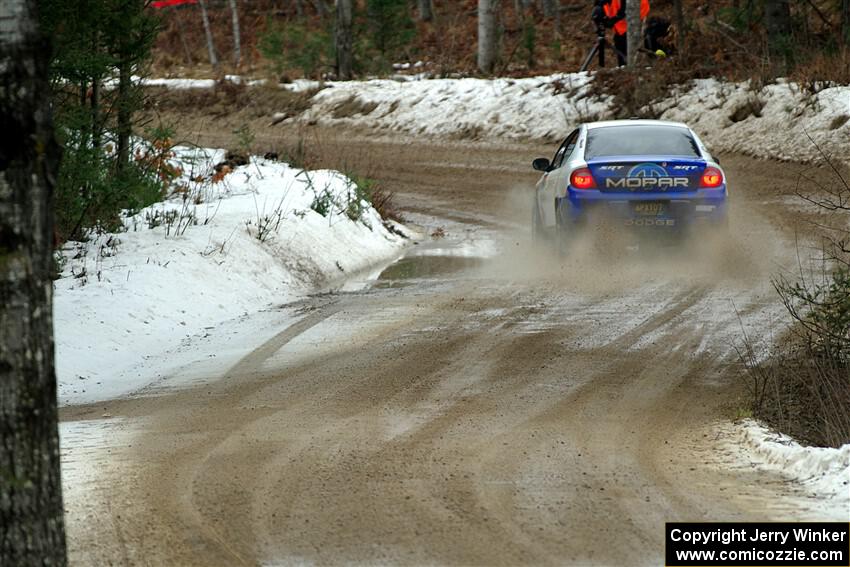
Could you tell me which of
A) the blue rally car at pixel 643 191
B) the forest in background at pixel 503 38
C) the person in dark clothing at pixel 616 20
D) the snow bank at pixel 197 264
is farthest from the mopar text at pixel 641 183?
the person in dark clothing at pixel 616 20

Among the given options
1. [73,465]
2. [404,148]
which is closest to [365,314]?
[73,465]

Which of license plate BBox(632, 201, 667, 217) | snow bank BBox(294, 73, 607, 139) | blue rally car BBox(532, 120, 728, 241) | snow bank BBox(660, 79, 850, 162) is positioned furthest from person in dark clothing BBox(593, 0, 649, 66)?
license plate BBox(632, 201, 667, 217)

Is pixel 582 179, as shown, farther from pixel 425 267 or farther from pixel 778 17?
pixel 778 17

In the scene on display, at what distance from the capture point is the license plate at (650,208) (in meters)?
12.1

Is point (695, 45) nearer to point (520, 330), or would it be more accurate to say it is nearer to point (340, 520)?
point (520, 330)

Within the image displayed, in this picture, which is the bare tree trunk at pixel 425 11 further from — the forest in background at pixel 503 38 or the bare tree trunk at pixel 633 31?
the bare tree trunk at pixel 633 31

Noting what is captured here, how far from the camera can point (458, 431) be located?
646 centimetres

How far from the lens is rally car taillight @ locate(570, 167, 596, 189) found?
12.2m

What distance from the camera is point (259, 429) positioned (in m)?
6.63

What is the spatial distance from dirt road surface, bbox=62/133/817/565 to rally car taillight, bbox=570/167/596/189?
598 millimetres

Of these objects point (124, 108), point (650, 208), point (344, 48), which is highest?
point (344, 48)

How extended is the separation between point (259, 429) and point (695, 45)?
71.5ft

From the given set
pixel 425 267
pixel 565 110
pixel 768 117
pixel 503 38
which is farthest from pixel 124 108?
pixel 503 38

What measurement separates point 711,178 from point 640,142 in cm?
94
